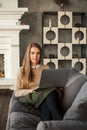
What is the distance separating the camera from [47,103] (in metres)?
2.42

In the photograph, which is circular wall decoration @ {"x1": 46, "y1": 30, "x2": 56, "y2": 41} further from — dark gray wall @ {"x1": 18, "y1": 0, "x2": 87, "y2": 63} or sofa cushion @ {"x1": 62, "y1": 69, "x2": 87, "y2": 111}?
sofa cushion @ {"x1": 62, "y1": 69, "x2": 87, "y2": 111}

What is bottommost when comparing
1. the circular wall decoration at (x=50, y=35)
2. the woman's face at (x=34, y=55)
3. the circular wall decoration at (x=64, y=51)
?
the circular wall decoration at (x=64, y=51)

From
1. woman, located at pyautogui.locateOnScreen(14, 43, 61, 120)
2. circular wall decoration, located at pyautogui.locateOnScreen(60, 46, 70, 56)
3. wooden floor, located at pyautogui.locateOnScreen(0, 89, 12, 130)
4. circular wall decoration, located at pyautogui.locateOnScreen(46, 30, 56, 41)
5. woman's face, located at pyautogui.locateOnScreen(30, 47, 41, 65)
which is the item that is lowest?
wooden floor, located at pyautogui.locateOnScreen(0, 89, 12, 130)

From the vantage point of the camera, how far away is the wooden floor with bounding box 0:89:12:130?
3.42 m

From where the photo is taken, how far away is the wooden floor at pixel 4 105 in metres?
3.42

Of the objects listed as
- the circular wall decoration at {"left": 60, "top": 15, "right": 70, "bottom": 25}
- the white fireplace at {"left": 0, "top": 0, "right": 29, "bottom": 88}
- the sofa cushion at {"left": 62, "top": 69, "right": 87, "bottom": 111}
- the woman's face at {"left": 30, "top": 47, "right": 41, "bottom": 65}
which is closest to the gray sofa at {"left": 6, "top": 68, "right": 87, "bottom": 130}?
the sofa cushion at {"left": 62, "top": 69, "right": 87, "bottom": 111}

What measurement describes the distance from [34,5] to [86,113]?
4.84m

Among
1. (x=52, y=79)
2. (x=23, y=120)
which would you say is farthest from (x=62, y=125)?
(x=52, y=79)

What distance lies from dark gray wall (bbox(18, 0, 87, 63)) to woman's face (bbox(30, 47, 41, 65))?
308 centimetres

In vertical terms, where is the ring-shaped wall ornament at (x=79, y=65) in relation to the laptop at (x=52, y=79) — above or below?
below

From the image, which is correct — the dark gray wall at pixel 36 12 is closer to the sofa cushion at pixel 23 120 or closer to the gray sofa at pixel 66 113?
the gray sofa at pixel 66 113

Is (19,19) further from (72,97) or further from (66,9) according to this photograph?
(72,97)

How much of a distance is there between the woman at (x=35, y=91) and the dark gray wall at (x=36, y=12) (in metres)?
3.07

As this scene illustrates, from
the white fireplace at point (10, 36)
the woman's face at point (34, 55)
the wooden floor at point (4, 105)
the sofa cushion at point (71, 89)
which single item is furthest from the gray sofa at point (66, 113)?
the white fireplace at point (10, 36)
